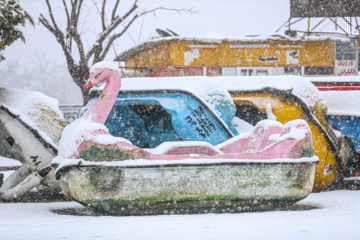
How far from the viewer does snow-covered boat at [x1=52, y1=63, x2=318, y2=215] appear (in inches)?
207

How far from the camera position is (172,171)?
17.4 ft

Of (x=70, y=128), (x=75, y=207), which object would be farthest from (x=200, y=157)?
(x=75, y=207)

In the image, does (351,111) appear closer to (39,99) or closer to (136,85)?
(136,85)

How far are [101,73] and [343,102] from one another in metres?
3.90

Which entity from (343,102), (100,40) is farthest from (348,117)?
(100,40)

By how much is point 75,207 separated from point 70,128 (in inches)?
45.8

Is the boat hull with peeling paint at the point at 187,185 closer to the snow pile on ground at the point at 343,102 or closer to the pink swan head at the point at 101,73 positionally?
the pink swan head at the point at 101,73

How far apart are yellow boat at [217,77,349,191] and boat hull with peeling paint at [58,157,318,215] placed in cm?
165

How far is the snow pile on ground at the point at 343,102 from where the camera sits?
795 cm

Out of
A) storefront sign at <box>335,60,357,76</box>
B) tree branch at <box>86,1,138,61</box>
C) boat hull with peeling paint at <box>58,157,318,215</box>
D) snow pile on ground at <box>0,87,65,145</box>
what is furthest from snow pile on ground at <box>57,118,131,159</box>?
storefront sign at <box>335,60,357,76</box>

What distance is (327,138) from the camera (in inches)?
290

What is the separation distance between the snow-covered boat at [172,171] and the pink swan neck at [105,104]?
1 centimetres

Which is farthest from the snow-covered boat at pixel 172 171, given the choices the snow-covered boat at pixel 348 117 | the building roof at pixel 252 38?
the building roof at pixel 252 38

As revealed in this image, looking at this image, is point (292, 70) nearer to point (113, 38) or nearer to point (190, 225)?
point (113, 38)
